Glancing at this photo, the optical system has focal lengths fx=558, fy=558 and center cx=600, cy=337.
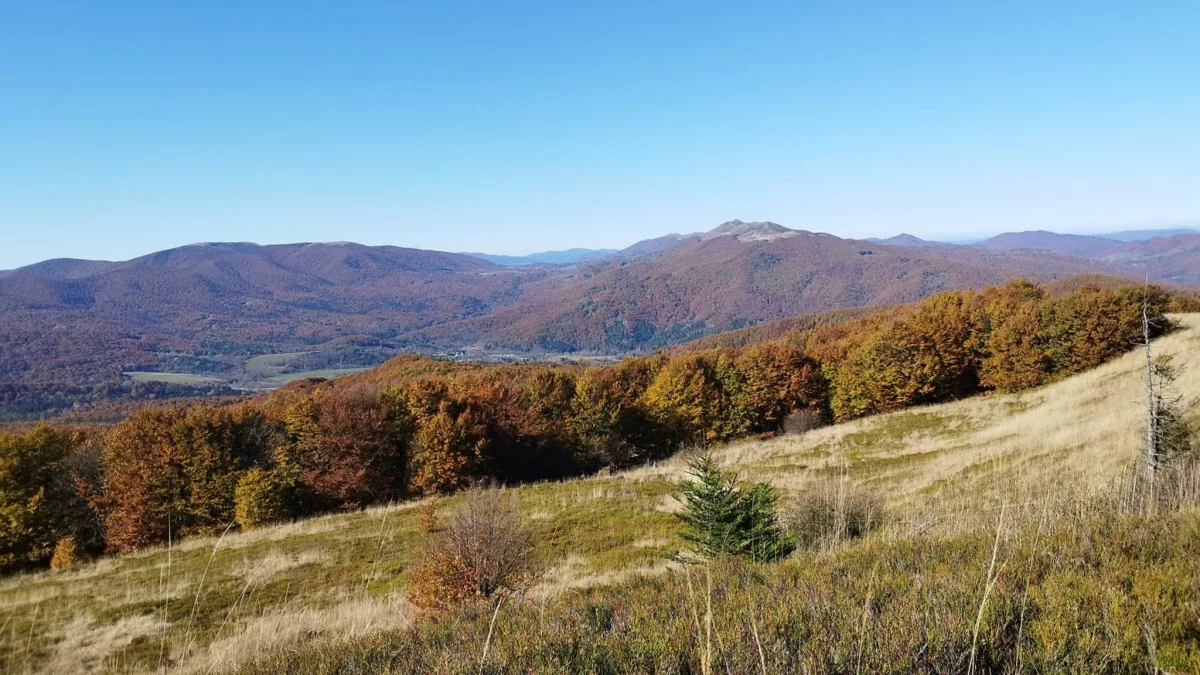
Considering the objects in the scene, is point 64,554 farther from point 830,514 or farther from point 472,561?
point 830,514

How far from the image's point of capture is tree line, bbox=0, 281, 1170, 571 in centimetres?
2988

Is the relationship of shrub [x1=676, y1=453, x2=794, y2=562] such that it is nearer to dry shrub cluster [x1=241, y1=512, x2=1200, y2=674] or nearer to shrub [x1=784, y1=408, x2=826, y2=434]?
dry shrub cluster [x1=241, y1=512, x2=1200, y2=674]

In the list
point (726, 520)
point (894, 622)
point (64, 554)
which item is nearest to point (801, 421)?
point (726, 520)

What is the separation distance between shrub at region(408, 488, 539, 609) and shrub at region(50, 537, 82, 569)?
→ 27.3 metres

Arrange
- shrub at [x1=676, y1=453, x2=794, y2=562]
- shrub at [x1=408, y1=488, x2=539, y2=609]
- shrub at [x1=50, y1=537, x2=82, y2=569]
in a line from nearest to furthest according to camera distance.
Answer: shrub at [x1=676, y1=453, x2=794, y2=562] < shrub at [x1=408, y1=488, x2=539, y2=609] < shrub at [x1=50, y1=537, x2=82, y2=569]

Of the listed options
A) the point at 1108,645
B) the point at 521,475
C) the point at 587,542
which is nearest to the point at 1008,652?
the point at 1108,645

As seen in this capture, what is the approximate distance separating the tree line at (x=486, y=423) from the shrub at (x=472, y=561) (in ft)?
36.4

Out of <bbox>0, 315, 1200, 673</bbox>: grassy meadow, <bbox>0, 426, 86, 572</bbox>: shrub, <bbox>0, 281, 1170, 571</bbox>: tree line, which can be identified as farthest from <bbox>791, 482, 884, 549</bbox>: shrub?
<bbox>0, 426, 86, 572</bbox>: shrub

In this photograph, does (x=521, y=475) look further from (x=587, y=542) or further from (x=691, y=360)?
(x=587, y=542)

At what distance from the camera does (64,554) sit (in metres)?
26.4

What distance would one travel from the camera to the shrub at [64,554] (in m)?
25.8

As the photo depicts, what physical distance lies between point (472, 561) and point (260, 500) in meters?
27.5

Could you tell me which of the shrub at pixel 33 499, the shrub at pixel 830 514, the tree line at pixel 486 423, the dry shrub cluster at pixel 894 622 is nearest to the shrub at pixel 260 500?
the tree line at pixel 486 423

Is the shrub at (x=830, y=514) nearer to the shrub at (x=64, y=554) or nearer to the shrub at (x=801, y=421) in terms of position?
the shrub at (x=64, y=554)
